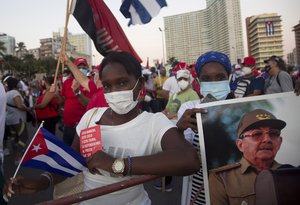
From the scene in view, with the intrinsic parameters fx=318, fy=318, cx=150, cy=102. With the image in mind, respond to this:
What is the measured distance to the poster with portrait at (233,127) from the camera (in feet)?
5.31

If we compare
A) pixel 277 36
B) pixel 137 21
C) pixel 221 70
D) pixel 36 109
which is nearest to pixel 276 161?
pixel 221 70

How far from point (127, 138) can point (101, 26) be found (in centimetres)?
275

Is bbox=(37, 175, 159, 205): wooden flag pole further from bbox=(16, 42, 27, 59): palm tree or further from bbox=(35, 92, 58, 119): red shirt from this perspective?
bbox=(16, 42, 27, 59): palm tree

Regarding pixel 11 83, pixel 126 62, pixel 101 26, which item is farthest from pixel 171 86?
pixel 126 62

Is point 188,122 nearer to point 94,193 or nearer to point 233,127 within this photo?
point 233,127

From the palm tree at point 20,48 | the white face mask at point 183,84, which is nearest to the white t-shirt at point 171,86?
the white face mask at point 183,84

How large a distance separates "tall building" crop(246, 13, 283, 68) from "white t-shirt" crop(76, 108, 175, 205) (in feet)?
434

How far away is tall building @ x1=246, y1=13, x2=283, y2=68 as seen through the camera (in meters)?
126

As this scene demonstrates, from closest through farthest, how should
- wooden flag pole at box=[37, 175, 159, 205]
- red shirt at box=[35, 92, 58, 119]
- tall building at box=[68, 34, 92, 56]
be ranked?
1. wooden flag pole at box=[37, 175, 159, 205]
2. red shirt at box=[35, 92, 58, 119]
3. tall building at box=[68, 34, 92, 56]

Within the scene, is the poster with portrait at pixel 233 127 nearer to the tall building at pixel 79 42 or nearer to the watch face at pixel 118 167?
the watch face at pixel 118 167

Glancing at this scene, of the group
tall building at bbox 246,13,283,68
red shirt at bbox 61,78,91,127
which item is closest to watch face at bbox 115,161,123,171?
red shirt at bbox 61,78,91,127

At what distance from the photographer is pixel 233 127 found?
1686mm

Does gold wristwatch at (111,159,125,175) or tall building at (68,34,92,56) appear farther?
tall building at (68,34,92,56)

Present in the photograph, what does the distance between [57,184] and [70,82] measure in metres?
3.90
